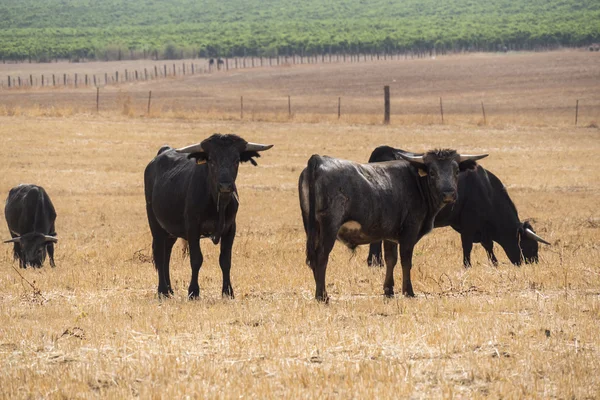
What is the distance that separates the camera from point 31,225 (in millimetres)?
17938

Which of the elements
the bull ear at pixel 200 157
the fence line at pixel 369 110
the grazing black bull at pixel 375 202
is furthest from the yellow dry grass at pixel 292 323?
the fence line at pixel 369 110

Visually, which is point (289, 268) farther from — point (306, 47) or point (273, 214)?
point (306, 47)

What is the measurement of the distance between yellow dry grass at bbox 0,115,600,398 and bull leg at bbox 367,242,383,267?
1.14ft

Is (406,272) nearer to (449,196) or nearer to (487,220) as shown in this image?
(449,196)

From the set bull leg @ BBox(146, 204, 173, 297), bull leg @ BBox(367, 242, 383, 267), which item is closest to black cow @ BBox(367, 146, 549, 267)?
bull leg @ BBox(367, 242, 383, 267)

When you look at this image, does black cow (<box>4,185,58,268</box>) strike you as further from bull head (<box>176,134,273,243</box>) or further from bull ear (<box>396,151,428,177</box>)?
bull ear (<box>396,151,428,177</box>)

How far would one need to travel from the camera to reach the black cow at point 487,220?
15.0 metres

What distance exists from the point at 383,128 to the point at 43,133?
43.9 ft

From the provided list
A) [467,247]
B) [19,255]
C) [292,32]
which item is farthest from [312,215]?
[292,32]

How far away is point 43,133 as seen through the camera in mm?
35156

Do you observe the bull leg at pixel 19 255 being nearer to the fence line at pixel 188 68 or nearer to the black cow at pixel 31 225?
the black cow at pixel 31 225

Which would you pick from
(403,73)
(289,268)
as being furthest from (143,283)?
(403,73)

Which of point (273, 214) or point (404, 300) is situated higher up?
point (404, 300)

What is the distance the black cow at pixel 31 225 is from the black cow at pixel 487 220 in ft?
19.4
